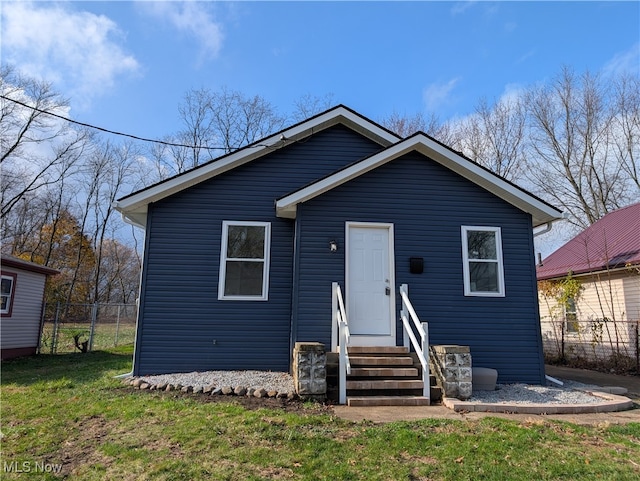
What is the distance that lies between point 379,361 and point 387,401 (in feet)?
2.50

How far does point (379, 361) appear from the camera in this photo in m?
6.42

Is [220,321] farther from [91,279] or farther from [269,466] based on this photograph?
[91,279]

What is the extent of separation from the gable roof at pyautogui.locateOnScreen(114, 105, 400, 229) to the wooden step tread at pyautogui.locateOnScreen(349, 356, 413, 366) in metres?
4.54

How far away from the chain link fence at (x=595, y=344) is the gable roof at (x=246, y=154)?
8.10 m

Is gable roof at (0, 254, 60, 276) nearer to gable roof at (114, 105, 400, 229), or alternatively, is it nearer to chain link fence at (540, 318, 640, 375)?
gable roof at (114, 105, 400, 229)

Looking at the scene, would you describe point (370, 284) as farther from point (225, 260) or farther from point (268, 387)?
point (225, 260)

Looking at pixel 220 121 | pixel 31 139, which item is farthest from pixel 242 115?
pixel 31 139

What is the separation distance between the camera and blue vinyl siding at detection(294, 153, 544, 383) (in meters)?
7.34

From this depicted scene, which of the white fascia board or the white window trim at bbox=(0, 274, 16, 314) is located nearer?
the white fascia board

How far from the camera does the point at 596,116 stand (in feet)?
69.8

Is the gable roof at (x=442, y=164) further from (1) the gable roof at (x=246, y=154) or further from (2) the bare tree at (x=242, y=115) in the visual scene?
(2) the bare tree at (x=242, y=115)

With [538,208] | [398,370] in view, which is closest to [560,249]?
[538,208]

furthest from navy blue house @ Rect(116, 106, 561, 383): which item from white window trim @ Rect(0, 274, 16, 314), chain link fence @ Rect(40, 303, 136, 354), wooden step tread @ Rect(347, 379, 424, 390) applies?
white window trim @ Rect(0, 274, 16, 314)

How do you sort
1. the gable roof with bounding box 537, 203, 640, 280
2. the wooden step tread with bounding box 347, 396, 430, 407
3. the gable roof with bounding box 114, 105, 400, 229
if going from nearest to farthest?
the wooden step tread with bounding box 347, 396, 430, 407, the gable roof with bounding box 114, 105, 400, 229, the gable roof with bounding box 537, 203, 640, 280
